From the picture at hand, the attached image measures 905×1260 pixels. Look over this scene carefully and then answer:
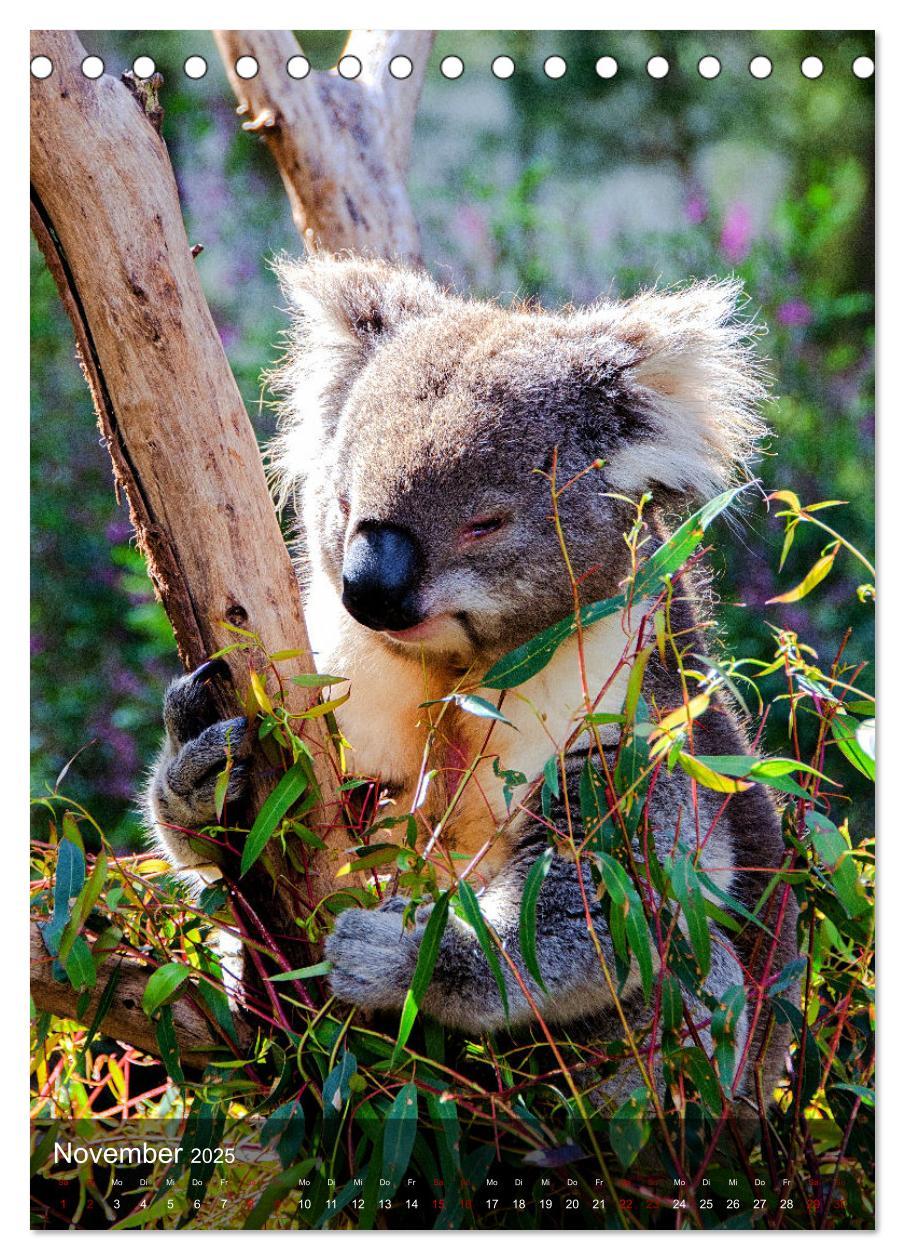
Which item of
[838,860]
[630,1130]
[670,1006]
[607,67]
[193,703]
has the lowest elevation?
[630,1130]

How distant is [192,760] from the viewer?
1.78m

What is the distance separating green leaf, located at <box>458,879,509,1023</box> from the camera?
1.49 m

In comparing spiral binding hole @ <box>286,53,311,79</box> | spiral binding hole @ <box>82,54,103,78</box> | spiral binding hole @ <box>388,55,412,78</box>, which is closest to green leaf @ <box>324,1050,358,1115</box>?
spiral binding hole @ <box>82,54,103,78</box>

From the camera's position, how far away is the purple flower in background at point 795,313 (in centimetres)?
253

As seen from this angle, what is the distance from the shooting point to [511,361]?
1.87 m

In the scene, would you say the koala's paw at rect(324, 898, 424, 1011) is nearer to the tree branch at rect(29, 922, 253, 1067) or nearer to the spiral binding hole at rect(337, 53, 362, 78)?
the tree branch at rect(29, 922, 253, 1067)

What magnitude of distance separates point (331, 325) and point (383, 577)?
1.94ft

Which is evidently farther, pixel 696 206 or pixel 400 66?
pixel 696 206

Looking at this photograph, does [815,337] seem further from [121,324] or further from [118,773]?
[118,773]

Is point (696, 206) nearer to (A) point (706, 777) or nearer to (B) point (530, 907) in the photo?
(A) point (706, 777)

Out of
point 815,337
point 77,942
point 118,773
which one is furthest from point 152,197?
point 118,773

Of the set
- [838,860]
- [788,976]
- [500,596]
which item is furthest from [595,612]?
[788,976]

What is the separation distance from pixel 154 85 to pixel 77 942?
1.12 m

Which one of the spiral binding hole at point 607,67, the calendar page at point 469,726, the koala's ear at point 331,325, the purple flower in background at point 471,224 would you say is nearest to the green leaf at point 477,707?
the calendar page at point 469,726
